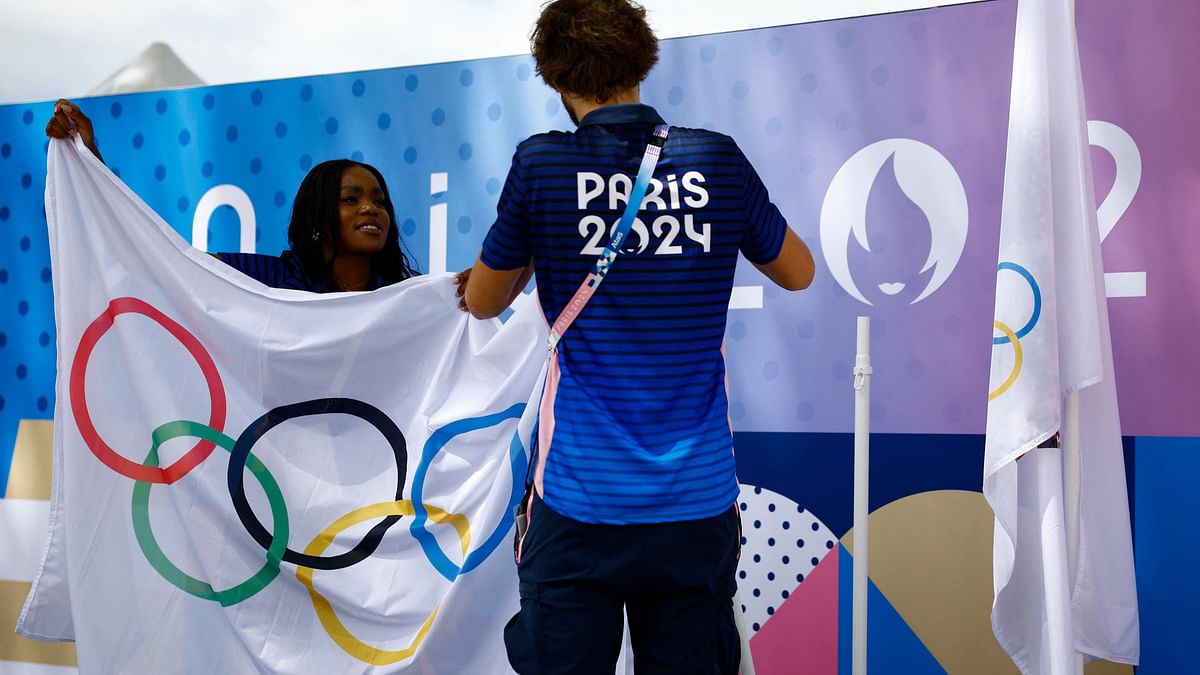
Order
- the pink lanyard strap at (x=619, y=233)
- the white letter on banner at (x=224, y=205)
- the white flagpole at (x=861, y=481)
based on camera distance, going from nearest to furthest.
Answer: the pink lanyard strap at (x=619, y=233), the white flagpole at (x=861, y=481), the white letter on banner at (x=224, y=205)

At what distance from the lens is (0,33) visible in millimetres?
3867

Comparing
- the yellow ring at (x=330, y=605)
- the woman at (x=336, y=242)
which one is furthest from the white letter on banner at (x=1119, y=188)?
the woman at (x=336, y=242)

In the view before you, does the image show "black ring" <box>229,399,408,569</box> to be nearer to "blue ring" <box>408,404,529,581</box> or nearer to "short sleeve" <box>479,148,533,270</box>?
"blue ring" <box>408,404,529,581</box>

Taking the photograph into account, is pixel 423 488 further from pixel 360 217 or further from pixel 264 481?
pixel 360 217

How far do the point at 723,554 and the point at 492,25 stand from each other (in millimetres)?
2208

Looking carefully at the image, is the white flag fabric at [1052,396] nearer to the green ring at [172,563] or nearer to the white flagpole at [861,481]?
the white flagpole at [861,481]

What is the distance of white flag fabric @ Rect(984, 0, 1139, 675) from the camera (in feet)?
6.51

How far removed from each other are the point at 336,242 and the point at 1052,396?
5.87 ft

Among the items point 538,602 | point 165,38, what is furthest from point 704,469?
point 165,38

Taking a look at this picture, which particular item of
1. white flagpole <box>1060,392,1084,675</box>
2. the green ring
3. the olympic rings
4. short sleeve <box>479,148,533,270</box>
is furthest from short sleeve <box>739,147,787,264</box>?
the green ring

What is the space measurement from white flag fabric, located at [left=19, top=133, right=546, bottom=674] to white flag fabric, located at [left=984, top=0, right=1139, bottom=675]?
1021 mm

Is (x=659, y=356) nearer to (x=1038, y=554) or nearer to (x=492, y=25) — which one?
(x=1038, y=554)

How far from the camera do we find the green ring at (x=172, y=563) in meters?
2.37

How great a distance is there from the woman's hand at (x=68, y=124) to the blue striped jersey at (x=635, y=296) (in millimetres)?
1455
